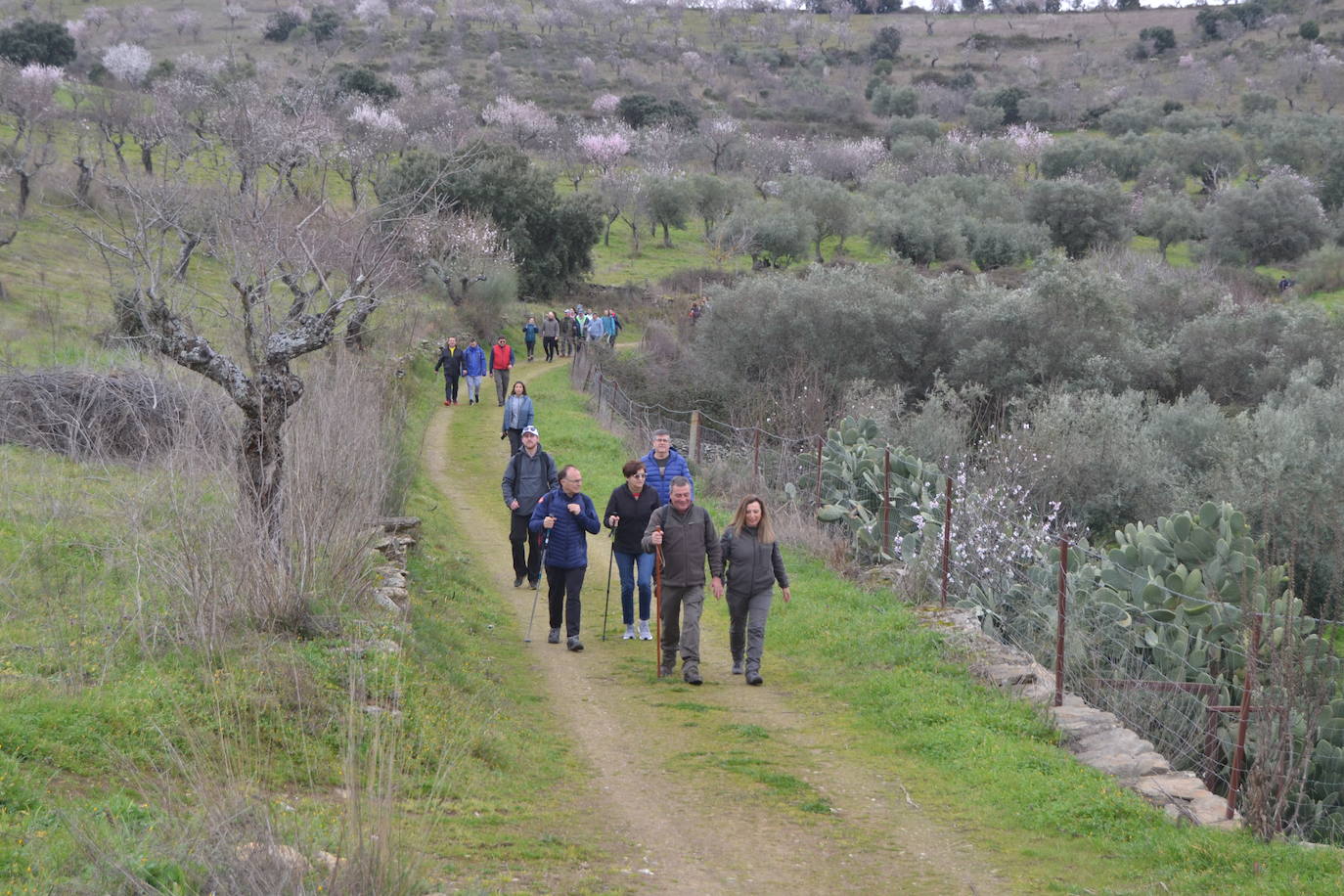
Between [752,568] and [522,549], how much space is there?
3.94 m

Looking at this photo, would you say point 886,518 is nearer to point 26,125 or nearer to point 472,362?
point 472,362

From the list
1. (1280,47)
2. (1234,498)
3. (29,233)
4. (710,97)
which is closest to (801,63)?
(710,97)

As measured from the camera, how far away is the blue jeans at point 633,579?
36.5 ft

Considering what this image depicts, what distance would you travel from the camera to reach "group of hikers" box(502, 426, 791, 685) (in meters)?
10.0

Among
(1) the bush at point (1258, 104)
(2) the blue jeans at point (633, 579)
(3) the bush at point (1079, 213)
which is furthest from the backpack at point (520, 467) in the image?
(1) the bush at point (1258, 104)

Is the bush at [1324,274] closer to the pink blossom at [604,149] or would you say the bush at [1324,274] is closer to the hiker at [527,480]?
the pink blossom at [604,149]

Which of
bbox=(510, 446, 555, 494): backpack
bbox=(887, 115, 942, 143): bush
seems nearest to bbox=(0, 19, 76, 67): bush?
bbox=(887, 115, 942, 143): bush

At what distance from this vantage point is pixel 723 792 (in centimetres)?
756

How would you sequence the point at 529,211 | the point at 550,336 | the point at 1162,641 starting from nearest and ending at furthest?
the point at 1162,641 → the point at 550,336 → the point at 529,211

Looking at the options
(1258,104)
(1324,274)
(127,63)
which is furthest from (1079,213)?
(127,63)

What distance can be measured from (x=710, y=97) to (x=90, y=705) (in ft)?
362

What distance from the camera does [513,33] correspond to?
410 ft

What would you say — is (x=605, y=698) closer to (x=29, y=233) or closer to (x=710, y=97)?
(x=29, y=233)

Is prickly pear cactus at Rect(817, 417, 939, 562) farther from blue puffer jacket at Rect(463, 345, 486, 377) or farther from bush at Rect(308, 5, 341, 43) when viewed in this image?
bush at Rect(308, 5, 341, 43)
